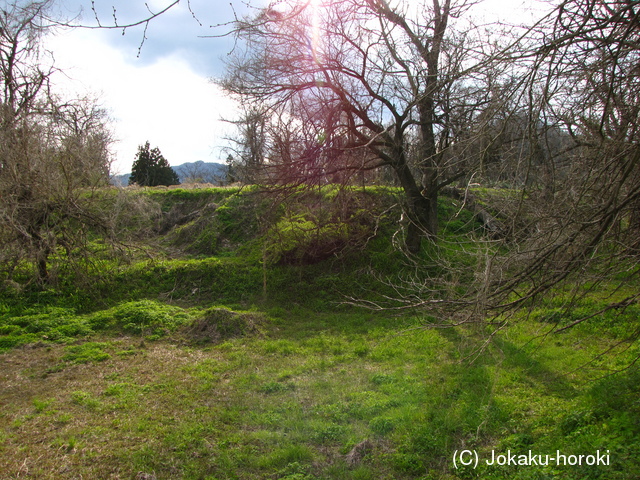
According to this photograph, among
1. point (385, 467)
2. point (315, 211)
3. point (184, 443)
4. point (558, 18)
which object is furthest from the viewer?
point (315, 211)

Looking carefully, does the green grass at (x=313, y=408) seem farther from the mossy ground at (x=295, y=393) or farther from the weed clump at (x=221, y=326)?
the weed clump at (x=221, y=326)

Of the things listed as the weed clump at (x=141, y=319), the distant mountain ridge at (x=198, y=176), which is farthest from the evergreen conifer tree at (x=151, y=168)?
the weed clump at (x=141, y=319)

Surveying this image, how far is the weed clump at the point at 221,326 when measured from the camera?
915 cm

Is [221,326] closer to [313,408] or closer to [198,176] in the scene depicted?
[313,408]

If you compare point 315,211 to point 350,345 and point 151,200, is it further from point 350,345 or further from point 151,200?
point 151,200

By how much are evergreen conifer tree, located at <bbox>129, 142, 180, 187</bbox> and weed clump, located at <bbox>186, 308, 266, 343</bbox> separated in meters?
32.6

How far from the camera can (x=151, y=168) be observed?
39.7 meters

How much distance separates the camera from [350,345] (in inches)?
337

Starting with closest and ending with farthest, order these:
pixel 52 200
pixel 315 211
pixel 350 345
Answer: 1. pixel 350 345
2. pixel 52 200
3. pixel 315 211

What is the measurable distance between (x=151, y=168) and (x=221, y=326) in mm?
34266

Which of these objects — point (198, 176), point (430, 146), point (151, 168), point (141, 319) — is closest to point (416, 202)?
point (430, 146)

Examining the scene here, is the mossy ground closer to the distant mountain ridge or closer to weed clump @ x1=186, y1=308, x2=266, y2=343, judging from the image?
weed clump @ x1=186, y1=308, x2=266, y2=343

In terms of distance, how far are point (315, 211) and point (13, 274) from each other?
816cm

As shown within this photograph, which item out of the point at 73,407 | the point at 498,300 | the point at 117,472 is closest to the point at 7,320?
the point at 73,407
